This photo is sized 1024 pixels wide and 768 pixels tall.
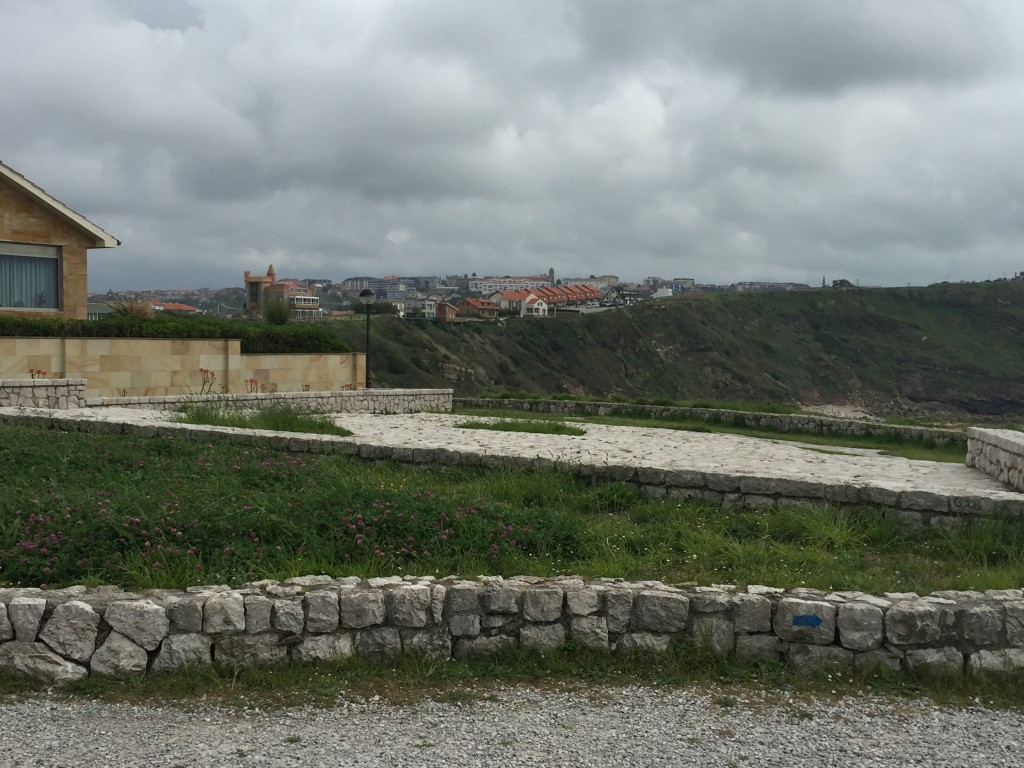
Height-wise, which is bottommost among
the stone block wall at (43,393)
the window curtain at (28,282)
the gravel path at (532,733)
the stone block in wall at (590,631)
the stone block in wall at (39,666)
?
the gravel path at (532,733)

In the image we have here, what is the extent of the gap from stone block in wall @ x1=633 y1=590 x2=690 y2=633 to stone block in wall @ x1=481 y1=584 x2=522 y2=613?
2.64 ft

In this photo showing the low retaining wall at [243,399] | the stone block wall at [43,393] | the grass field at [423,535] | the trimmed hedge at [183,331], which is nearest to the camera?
the grass field at [423,535]

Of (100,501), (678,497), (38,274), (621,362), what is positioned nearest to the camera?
(100,501)

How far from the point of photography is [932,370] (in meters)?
106

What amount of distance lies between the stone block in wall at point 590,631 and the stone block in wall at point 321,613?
1.55m

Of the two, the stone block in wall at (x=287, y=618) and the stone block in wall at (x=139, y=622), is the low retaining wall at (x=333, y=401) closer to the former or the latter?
the stone block in wall at (x=139, y=622)

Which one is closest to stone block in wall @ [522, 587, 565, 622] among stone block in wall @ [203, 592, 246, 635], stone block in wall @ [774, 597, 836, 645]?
stone block in wall @ [774, 597, 836, 645]

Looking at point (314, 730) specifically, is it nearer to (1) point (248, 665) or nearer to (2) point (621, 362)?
(1) point (248, 665)

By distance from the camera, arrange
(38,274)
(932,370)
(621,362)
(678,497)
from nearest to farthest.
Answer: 1. (678,497)
2. (38,274)
3. (621,362)
4. (932,370)

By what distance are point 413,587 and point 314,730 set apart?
1.23m

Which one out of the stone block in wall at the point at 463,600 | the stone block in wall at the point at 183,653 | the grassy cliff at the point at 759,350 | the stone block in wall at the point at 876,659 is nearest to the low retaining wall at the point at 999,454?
the stone block in wall at the point at 876,659

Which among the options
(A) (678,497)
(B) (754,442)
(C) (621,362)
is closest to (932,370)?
(C) (621,362)

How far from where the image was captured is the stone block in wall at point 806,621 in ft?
19.8

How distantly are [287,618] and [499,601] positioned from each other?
1360 mm
